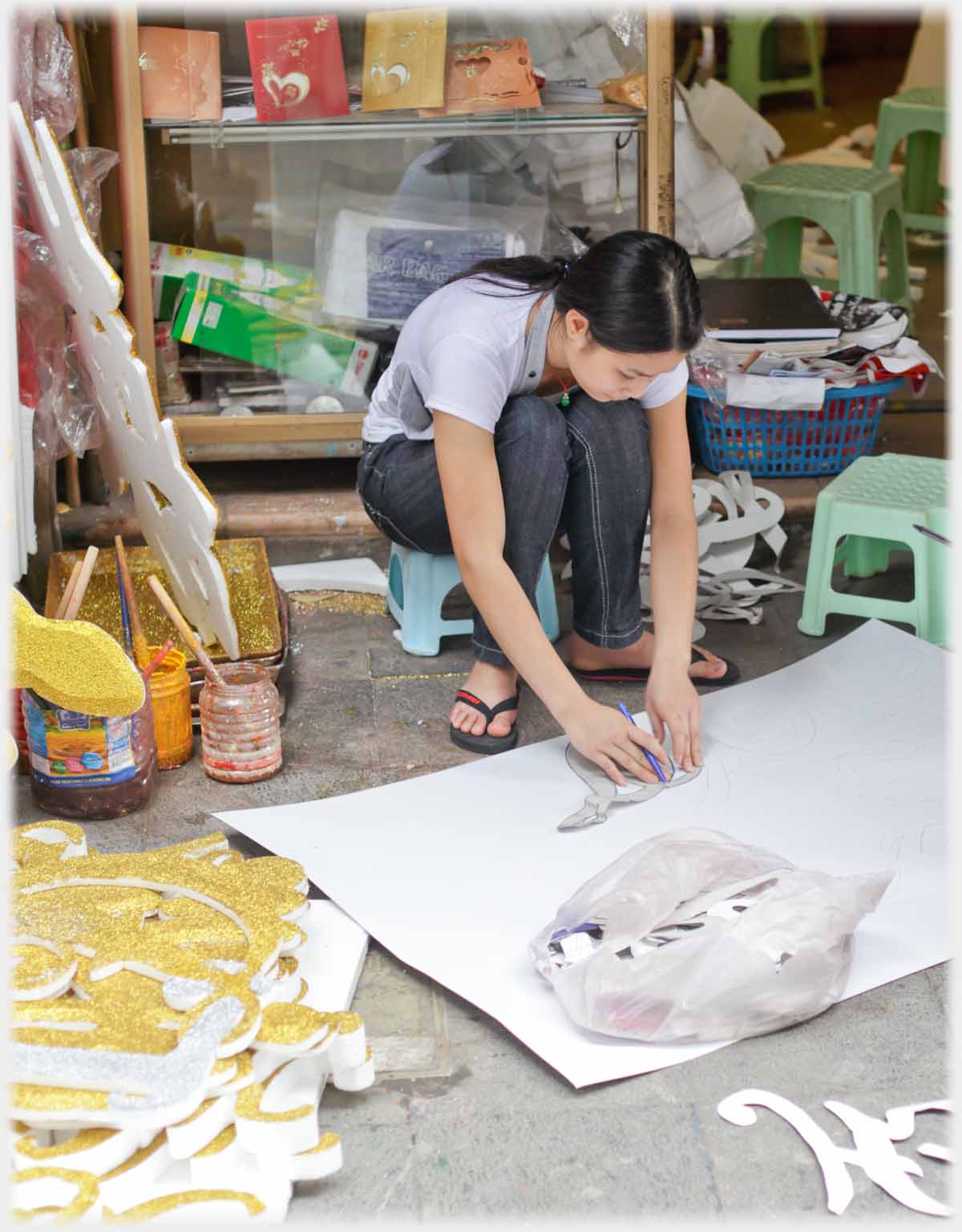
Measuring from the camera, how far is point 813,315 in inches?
115

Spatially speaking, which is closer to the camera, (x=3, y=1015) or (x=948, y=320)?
(x=3, y=1015)

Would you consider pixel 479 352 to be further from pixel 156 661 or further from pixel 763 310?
pixel 763 310

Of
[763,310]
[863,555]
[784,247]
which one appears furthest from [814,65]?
[863,555]

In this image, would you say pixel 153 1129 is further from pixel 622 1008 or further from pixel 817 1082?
pixel 817 1082

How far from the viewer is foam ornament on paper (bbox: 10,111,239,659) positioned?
197 centimetres

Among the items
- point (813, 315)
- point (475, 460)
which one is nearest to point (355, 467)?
point (813, 315)

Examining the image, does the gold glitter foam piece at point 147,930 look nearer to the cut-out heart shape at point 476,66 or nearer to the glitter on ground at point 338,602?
the glitter on ground at point 338,602

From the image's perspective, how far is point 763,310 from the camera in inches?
116

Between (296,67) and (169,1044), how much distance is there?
6.78ft

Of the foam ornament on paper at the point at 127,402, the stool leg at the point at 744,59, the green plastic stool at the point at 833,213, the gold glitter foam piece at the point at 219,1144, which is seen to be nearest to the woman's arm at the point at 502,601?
the foam ornament on paper at the point at 127,402

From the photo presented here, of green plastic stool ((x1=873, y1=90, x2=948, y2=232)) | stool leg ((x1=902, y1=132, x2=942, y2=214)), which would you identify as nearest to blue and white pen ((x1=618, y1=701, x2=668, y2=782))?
green plastic stool ((x1=873, y1=90, x2=948, y2=232))

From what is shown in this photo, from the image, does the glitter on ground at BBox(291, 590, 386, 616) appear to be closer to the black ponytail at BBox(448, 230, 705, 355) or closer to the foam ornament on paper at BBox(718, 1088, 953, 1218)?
the black ponytail at BBox(448, 230, 705, 355)

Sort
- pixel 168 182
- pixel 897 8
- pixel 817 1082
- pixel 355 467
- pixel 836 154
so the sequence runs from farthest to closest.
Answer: pixel 897 8
pixel 836 154
pixel 355 467
pixel 168 182
pixel 817 1082

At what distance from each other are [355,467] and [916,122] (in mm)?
2347
